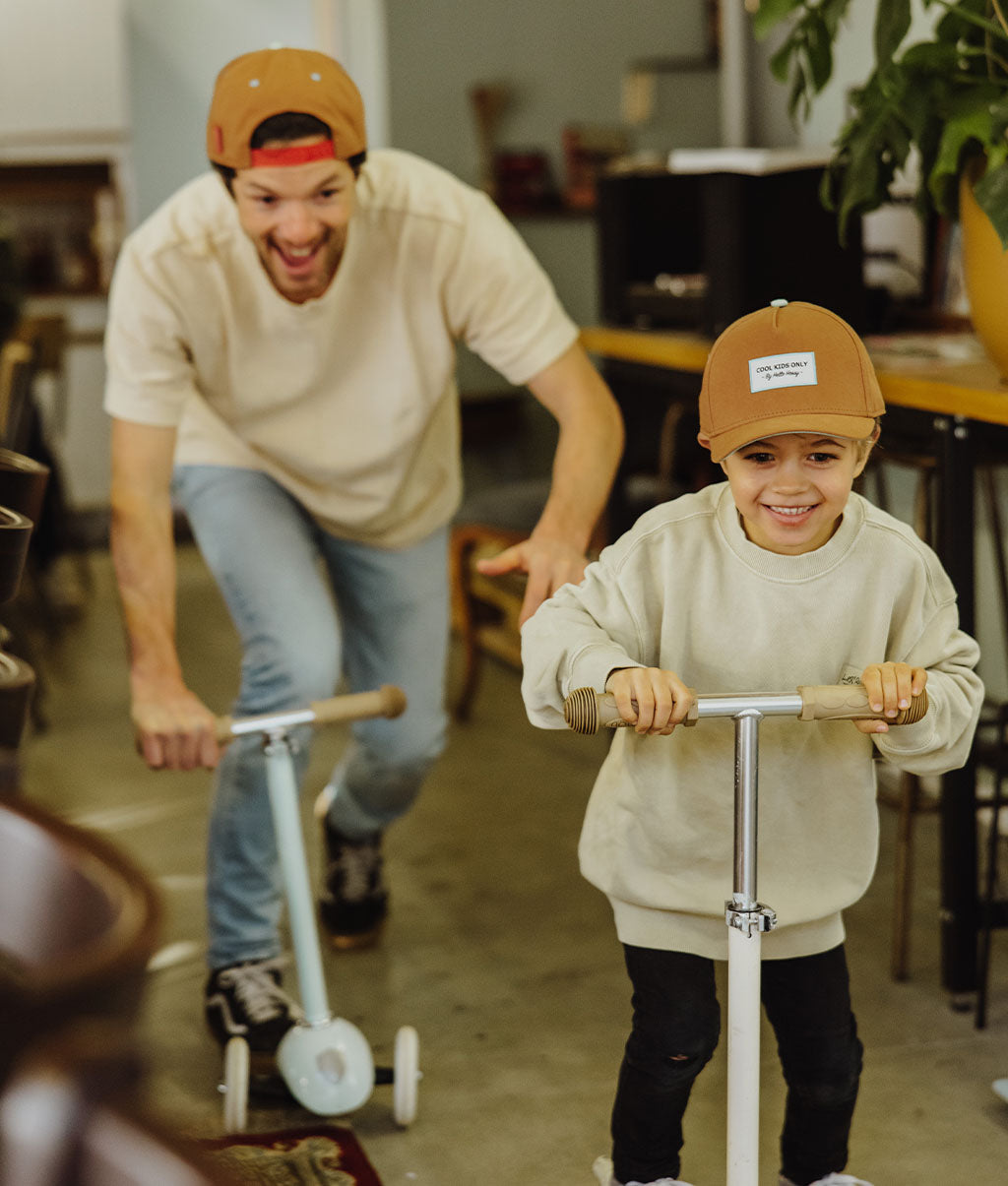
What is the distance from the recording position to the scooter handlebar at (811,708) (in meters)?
1.28

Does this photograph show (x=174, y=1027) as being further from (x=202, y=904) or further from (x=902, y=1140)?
(x=902, y=1140)

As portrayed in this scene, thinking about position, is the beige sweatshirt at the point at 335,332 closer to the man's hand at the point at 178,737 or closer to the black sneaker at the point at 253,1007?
the man's hand at the point at 178,737

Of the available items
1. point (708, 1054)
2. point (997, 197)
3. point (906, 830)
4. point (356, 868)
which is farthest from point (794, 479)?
point (356, 868)

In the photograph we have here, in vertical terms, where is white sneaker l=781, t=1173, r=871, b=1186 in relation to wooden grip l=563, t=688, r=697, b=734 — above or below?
below

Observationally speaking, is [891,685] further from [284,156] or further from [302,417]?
[302,417]

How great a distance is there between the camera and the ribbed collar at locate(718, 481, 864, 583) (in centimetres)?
146

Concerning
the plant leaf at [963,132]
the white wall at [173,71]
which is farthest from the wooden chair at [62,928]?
the white wall at [173,71]

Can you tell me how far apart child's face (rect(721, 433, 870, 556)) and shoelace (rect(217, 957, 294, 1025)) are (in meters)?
1.07

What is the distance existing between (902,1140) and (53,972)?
64.1 inches

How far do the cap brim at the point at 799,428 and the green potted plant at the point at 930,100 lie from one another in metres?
0.69

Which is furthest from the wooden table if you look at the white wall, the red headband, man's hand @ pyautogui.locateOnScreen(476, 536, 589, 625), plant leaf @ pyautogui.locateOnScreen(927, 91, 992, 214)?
the white wall

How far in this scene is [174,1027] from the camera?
2.30 m

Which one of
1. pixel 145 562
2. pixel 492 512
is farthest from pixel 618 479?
pixel 145 562

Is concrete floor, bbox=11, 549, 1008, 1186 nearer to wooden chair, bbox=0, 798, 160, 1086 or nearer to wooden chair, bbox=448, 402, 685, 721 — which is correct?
wooden chair, bbox=448, 402, 685, 721
